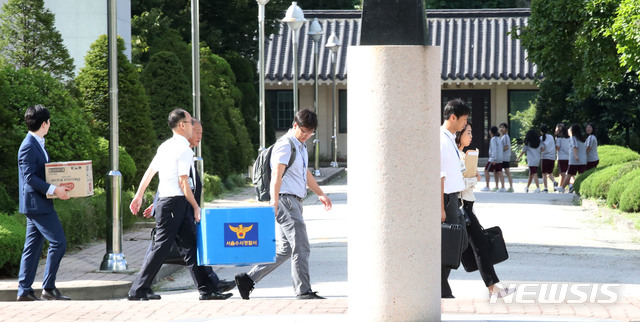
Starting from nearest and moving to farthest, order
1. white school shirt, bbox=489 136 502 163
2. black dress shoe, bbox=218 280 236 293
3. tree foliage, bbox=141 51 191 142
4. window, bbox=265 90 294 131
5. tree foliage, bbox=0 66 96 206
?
black dress shoe, bbox=218 280 236 293 < tree foliage, bbox=0 66 96 206 < tree foliage, bbox=141 51 191 142 < white school shirt, bbox=489 136 502 163 < window, bbox=265 90 294 131

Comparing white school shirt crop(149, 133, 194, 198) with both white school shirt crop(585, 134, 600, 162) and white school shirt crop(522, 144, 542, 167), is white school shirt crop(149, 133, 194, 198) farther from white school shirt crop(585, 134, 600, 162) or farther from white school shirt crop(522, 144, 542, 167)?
white school shirt crop(585, 134, 600, 162)

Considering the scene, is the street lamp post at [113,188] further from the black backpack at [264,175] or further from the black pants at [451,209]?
the black pants at [451,209]

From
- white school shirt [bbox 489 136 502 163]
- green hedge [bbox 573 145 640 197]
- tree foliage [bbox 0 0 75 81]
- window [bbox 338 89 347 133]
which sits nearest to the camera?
tree foliage [bbox 0 0 75 81]

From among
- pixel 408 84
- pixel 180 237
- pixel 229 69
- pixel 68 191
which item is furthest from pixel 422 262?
pixel 229 69

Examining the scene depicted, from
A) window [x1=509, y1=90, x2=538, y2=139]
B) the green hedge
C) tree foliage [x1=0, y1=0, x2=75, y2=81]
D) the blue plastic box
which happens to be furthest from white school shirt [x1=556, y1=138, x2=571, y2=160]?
the blue plastic box

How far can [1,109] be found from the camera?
1384 cm

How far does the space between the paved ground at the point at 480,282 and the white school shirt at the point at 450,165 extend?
38.0 inches

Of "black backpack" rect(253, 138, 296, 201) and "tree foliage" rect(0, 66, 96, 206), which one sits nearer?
"black backpack" rect(253, 138, 296, 201)

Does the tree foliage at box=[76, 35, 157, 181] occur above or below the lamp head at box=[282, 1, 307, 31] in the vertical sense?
below

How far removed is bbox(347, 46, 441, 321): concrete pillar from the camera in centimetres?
682

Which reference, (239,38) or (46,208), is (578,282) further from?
(239,38)

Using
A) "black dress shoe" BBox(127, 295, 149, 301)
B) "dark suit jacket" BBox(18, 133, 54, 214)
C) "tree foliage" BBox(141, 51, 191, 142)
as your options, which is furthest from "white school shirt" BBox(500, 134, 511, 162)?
"dark suit jacket" BBox(18, 133, 54, 214)

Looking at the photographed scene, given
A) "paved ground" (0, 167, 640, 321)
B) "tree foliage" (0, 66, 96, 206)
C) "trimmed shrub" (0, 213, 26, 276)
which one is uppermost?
"tree foliage" (0, 66, 96, 206)

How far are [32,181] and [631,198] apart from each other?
11.6 m
